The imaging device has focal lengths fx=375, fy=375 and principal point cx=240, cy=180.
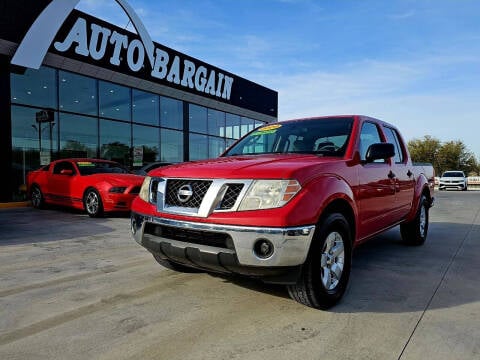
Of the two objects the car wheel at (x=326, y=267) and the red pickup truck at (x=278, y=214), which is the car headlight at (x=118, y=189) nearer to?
the red pickup truck at (x=278, y=214)

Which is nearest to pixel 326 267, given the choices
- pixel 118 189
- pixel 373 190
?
pixel 373 190

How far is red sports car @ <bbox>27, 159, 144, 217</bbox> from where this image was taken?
8.31m

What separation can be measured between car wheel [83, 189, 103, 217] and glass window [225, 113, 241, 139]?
14.8 metres

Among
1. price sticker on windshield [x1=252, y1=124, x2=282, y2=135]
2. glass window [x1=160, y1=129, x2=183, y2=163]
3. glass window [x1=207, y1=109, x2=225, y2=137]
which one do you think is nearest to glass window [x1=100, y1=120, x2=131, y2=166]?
glass window [x1=160, y1=129, x2=183, y2=163]

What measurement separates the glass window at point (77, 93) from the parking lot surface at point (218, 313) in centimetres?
1032

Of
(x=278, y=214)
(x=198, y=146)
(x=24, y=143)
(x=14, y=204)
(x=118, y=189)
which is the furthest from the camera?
(x=198, y=146)

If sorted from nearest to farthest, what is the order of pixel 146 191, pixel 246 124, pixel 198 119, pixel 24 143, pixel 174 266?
pixel 146 191 < pixel 174 266 < pixel 24 143 < pixel 198 119 < pixel 246 124

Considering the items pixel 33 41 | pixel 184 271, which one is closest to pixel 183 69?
pixel 33 41

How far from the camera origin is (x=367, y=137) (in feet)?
13.9

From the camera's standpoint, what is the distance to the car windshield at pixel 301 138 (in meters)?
3.92

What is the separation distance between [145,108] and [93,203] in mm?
9517

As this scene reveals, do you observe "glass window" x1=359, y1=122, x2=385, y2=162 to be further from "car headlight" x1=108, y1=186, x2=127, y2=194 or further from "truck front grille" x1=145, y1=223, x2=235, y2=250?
"car headlight" x1=108, y1=186, x2=127, y2=194

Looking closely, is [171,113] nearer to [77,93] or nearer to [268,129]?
[77,93]

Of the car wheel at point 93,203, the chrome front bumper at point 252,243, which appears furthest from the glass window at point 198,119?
the chrome front bumper at point 252,243
